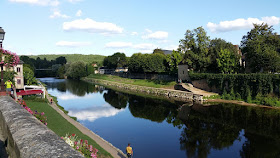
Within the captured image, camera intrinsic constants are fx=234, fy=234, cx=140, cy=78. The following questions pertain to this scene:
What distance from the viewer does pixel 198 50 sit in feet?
181

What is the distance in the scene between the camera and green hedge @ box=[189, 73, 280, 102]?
127 feet

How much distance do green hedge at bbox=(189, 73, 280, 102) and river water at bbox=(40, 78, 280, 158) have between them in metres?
4.73

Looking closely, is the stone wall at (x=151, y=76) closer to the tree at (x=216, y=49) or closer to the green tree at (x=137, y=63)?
the green tree at (x=137, y=63)

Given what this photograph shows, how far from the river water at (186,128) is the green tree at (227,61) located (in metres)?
11.8

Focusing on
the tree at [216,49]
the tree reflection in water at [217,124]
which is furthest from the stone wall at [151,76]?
the tree reflection in water at [217,124]

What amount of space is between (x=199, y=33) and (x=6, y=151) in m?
52.6

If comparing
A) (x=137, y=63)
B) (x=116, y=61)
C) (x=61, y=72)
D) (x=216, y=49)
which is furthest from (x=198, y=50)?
(x=61, y=72)

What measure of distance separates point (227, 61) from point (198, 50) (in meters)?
8.46

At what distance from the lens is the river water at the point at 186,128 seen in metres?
21.3

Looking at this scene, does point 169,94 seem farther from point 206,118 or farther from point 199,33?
point 206,118

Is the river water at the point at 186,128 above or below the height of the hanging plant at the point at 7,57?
below

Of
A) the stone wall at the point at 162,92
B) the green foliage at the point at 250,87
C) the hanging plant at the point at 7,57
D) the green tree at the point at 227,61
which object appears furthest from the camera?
the stone wall at the point at 162,92

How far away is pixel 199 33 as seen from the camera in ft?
180

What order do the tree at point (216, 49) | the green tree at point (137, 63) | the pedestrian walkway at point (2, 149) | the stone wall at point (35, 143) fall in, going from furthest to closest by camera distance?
the green tree at point (137, 63) < the tree at point (216, 49) < the pedestrian walkway at point (2, 149) < the stone wall at point (35, 143)
